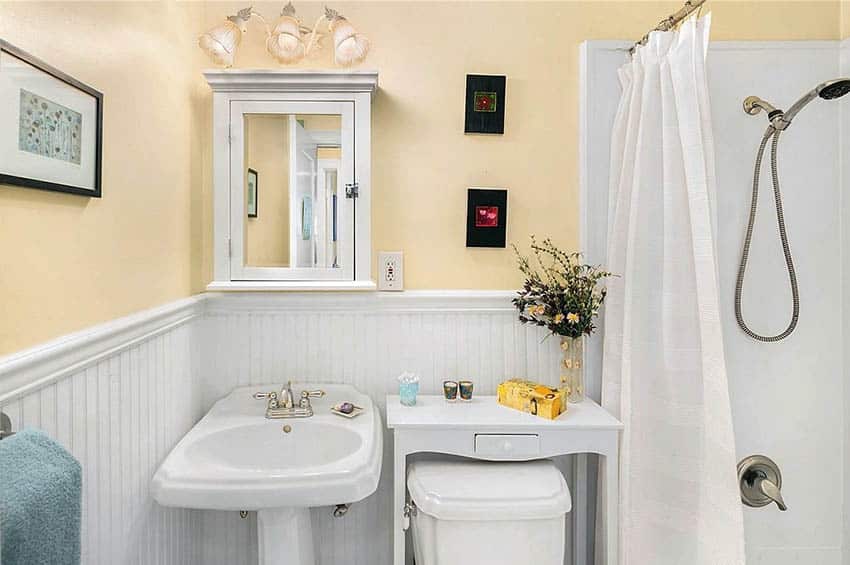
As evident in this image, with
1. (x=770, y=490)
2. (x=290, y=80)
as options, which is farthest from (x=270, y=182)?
(x=770, y=490)

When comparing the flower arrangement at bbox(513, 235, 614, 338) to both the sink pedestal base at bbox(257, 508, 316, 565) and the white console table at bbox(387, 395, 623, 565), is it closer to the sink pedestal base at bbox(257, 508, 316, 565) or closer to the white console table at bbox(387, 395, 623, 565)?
the white console table at bbox(387, 395, 623, 565)

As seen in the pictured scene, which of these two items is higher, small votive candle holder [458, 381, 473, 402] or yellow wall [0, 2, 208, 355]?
yellow wall [0, 2, 208, 355]

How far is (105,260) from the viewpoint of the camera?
1268mm

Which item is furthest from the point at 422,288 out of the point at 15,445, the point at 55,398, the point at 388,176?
the point at 15,445

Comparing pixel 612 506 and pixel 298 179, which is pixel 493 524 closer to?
pixel 612 506

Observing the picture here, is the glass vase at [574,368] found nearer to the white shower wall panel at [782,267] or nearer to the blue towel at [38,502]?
the white shower wall panel at [782,267]

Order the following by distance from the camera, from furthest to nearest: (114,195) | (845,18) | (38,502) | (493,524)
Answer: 1. (845,18)
2. (493,524)
3. (114,195)
4. (38,502)

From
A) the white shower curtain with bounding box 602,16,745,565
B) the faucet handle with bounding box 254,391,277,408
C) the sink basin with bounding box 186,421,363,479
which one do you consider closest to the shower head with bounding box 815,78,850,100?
the white shower curtain with bounding box 602,16,745,565

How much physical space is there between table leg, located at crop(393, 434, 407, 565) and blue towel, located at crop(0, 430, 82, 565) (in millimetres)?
887

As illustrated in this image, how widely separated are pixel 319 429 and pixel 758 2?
6.62 ft

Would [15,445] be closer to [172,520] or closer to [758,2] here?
[172,520]

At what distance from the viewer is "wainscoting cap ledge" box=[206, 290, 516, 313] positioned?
195 cm

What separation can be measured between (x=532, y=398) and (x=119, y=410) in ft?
3.62

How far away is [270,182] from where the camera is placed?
1913 millimetres
